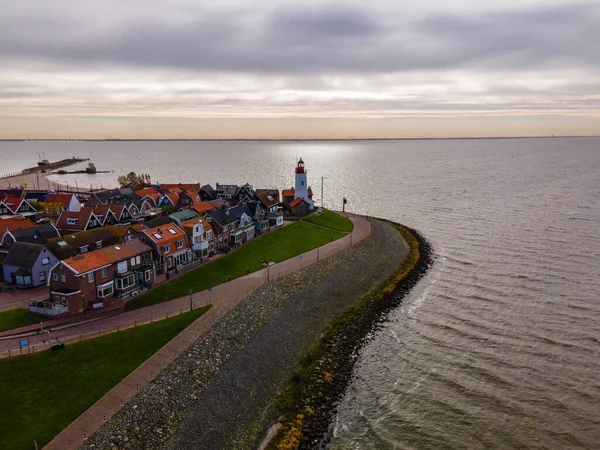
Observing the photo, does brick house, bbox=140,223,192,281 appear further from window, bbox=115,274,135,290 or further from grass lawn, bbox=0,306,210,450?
grass lawn, bbox=0,306,210,450

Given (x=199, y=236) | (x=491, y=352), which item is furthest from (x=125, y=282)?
(x=491, y=352)

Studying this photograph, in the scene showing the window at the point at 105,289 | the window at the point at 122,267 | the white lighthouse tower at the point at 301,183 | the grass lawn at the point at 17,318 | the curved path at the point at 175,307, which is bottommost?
the curved path at the point at 175,307

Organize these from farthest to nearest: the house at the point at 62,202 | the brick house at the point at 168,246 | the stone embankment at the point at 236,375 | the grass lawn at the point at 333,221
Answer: the house at the point at 62,202 < the grass lawn at the point at 333,221 < the brick house at the point at 168,246 < the stone embankment at the point at 236,375

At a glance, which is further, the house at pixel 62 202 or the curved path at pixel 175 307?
the house at pixel 62 202

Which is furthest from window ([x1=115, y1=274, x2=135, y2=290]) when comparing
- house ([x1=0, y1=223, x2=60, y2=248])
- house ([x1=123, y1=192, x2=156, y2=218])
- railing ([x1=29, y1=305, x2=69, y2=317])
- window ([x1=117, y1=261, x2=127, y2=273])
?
house ([x1=123, y1=192, x2=156, y2=218])

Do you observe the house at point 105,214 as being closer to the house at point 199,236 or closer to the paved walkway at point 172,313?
the house at point 199,236

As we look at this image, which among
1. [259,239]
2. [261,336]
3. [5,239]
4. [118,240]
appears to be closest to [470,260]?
[259,239]

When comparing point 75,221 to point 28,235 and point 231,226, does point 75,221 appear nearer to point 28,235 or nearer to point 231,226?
point 28,235

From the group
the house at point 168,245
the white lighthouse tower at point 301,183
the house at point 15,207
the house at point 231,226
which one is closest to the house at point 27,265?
the house at point 168,245
